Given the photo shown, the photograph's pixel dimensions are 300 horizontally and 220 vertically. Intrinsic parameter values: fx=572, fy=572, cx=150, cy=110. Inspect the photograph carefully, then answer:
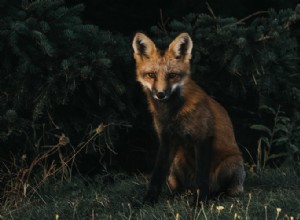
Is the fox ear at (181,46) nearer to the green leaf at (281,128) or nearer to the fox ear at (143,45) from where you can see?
the fox ear at (143,45)

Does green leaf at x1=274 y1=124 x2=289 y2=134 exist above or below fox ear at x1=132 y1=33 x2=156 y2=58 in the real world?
below

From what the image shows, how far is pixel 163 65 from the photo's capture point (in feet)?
17.4

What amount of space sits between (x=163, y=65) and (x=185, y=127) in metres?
0.61

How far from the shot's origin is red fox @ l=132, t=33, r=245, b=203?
520cm

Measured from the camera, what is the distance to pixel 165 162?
539 centimetres

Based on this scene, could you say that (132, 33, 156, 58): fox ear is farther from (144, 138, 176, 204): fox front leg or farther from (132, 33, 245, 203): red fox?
(144, 138, 176, 204): fox front leg

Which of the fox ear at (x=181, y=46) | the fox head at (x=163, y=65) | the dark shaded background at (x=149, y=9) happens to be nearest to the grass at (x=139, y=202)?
the fox head at (x=163, y=65)

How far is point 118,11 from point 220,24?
170 centimetres

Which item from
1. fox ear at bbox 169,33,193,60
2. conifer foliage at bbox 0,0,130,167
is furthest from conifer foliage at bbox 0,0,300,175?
fox ear at bbox 169,33,193,60

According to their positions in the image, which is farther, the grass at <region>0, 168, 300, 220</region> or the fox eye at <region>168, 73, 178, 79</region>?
the fox eye at <region>168, 73, 178, 79</region>

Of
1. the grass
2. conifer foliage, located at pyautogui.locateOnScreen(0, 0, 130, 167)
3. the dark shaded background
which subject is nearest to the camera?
the grass

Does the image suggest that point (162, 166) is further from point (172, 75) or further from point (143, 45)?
point (143, 45)

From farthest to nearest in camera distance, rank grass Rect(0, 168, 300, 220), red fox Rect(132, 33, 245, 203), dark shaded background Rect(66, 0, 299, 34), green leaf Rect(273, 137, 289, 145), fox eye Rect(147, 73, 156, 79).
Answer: dark shaded background Rect(66, 0, 299, 34) → green leaf Rect(273, 137, 289, 145) → fox eye Rect(147, 73, 156, 79) → red fox Rect(132, 33, 245, 203) → grass Rect(0, 168, 300, 220)

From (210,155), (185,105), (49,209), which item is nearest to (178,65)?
(185,105)
